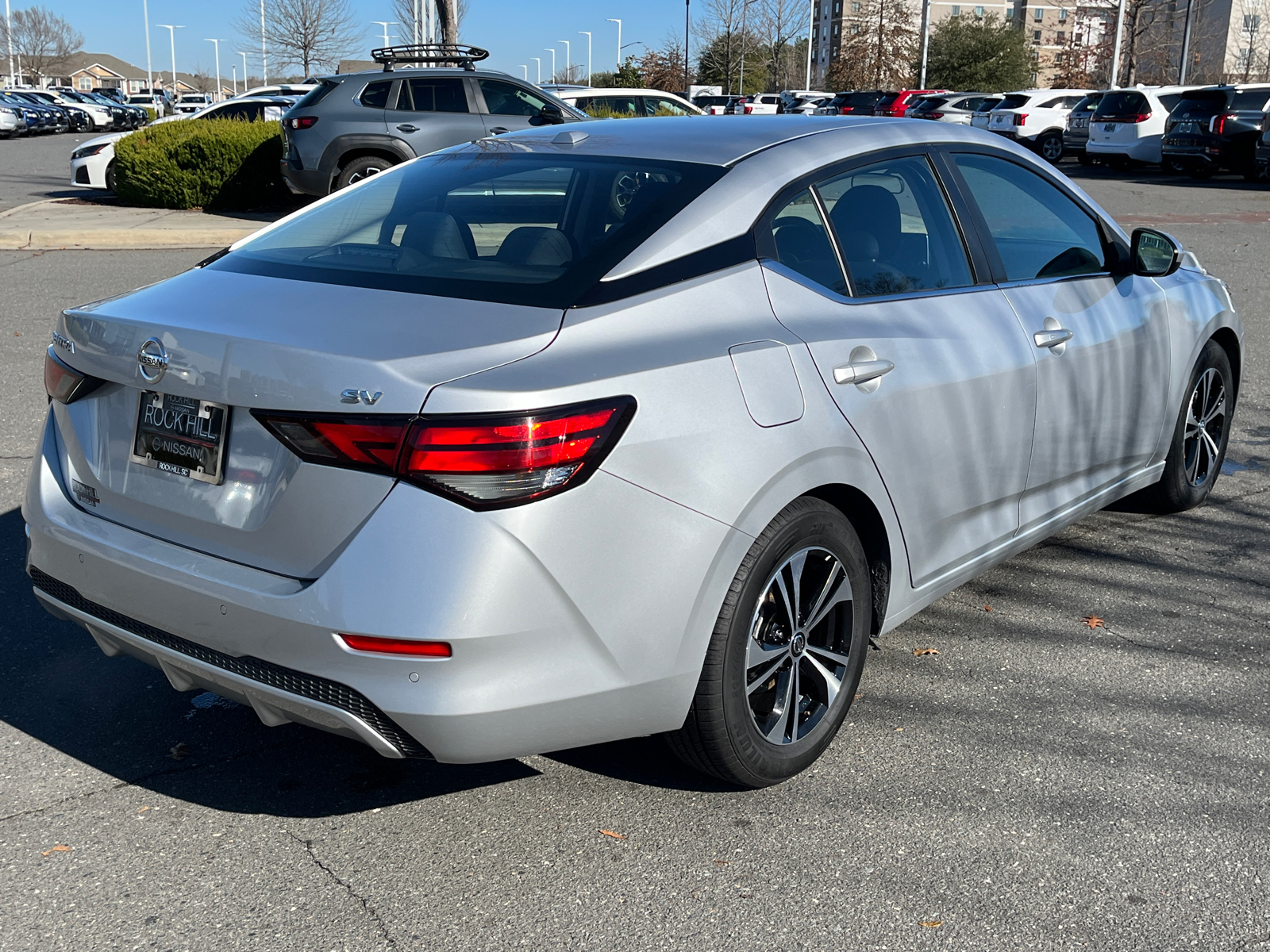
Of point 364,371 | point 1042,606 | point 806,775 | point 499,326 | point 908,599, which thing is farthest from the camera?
point 1042,606

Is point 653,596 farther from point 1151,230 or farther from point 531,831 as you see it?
point 1151,230

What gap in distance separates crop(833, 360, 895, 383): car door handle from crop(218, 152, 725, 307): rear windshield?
565 mm

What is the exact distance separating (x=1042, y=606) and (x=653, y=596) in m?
2.28

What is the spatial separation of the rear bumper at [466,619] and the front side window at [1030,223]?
1.75 metres

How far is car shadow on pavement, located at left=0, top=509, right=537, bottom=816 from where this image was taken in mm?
3092

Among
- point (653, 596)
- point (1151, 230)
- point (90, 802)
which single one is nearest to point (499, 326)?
point (653, 596)

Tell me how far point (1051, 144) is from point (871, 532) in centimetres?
3130

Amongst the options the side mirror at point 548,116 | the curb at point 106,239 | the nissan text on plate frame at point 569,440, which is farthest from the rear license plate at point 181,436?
the side mirror at point 548,116

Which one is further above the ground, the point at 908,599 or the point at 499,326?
the point at 499,326

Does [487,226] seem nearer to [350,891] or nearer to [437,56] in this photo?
[350,891]

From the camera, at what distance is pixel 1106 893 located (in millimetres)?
2691

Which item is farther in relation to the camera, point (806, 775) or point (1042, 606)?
point (1042, 606)

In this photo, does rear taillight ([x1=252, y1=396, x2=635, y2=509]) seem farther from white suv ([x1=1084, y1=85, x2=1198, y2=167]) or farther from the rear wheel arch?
white suv ([x1=1084, y1=85, x2=1198, y2=167])

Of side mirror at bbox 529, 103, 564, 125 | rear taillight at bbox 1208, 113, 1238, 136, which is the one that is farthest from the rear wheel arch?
rear taillight at bbox 1208, 113, 1238, 136
